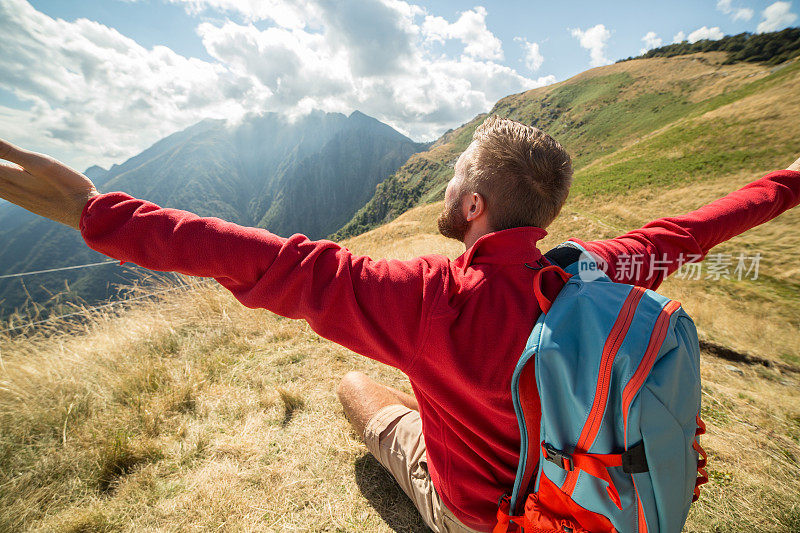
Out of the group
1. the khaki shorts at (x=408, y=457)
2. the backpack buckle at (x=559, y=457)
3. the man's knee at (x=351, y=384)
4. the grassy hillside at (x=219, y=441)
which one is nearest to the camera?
the backpack buckle at (x=559, y=457)

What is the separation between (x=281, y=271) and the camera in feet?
3.57

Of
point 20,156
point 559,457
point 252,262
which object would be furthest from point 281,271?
point 559,457

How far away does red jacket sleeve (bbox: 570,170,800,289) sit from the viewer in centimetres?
194

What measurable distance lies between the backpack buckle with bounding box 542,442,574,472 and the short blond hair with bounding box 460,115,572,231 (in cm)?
89

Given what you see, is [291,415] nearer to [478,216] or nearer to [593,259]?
[478,216]

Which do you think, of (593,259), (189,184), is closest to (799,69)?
(593,259)

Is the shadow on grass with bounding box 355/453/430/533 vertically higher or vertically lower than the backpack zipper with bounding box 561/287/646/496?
lower

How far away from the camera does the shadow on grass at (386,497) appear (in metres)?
2.07

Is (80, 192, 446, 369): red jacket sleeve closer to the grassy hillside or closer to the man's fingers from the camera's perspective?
the man's fingers

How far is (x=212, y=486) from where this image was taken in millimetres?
2203

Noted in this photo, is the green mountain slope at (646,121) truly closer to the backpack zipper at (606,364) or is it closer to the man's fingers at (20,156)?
the backpack zipper at (606,364)

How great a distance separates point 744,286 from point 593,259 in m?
11.3

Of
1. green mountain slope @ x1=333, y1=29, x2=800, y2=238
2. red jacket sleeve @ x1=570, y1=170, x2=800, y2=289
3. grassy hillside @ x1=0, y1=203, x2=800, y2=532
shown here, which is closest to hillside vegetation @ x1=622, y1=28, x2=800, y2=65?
green mountain slope @ x1=333, y1=29, x2=800, y2=238

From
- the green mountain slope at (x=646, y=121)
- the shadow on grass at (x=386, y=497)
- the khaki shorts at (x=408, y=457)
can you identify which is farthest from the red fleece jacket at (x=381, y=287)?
the green mountain slope at (x=646, y=121)
